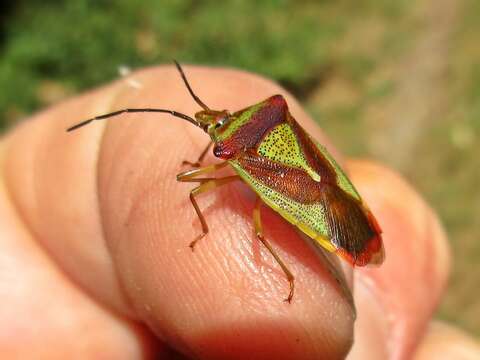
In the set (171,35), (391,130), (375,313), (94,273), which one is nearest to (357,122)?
(391,130)

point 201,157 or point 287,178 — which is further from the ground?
point 201,157

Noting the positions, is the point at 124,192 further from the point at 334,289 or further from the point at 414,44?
the point at 414,44

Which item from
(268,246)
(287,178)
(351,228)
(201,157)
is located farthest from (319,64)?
(268,246)

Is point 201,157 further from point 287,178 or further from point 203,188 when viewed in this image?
point 287,178

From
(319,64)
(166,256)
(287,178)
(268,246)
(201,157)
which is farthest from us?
(319,64)

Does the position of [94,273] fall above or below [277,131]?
below

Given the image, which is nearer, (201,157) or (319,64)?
(201,157)

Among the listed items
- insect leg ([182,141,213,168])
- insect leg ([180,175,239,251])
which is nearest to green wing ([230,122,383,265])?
insect leg ([180,175,239,251])
